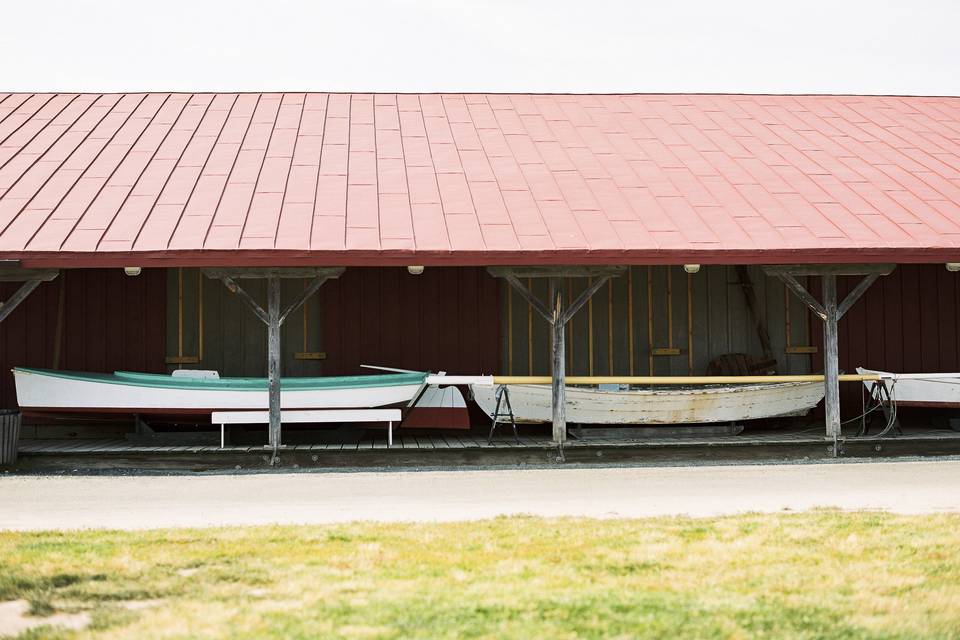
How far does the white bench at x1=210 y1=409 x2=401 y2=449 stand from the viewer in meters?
11.7

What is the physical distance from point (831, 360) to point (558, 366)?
307cm

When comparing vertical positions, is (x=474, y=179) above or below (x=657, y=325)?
above

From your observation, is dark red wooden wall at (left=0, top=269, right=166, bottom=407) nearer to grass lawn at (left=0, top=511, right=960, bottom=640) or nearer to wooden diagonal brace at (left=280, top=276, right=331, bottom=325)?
wooden diagonal brace at (left=280, top=276, right=331, bottom=325)

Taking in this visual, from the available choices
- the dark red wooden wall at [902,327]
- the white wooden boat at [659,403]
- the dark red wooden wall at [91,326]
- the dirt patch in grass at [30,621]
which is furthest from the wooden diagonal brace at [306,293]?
the dark red wooden wall at [902,327]

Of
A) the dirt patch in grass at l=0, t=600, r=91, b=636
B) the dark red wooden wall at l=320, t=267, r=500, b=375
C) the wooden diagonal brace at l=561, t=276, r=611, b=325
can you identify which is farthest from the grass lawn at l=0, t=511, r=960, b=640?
the dark red wooden wall at l=320, t=267, r=500, b=375

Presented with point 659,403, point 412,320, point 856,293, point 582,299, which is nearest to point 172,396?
point 412,320

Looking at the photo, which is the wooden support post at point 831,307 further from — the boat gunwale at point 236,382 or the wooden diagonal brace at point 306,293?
the wooden diagonal brace at point 306,293

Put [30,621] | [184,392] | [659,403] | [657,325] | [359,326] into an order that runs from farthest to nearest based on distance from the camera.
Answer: [657,325] < [359,326] < [659,403] < [184,392] < [30,621]

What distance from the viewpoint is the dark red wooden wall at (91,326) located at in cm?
1344

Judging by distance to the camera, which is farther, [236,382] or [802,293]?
[236,382]

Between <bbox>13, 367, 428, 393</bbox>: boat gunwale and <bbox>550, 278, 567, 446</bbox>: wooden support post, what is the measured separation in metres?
1.48

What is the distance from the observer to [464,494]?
9.77 meters

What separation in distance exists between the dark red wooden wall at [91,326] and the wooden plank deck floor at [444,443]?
3.41 ft

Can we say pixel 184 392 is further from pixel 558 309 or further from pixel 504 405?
pixel 558 309
